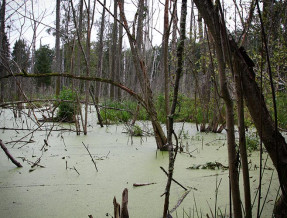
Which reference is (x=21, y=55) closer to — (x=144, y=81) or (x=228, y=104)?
(x=144, y=81)

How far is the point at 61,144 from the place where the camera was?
2836 mm

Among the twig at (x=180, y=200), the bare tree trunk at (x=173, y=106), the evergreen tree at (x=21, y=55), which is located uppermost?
the evergreen tree at (x=21, y=55)

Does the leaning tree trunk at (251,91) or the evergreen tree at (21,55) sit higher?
the evergreen tree at (21,55)

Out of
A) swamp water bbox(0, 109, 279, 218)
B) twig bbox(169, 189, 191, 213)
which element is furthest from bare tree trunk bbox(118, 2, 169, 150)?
twig bbox(169, 189, 191, 213)

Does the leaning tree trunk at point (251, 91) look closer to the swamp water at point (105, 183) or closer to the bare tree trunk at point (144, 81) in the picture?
the swamp water at point (105, 183)

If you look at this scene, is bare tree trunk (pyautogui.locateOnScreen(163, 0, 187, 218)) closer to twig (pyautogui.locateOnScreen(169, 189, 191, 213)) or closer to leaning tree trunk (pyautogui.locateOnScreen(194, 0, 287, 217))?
leaning tree trunk (pyautogui.locateOnScreen(194, 0, 287, 217))

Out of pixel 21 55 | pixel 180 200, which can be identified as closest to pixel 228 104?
pixel 180 200

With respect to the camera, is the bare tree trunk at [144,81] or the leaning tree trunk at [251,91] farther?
the bare tree trunk at [144,81]

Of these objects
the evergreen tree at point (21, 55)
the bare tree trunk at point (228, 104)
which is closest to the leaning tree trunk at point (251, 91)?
the bare tree trunk at point (228, 104)

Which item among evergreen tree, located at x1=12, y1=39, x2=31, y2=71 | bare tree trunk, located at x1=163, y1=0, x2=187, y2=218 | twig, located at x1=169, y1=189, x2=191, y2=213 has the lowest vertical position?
twig, located at x1=169, y1=189, x2=191, y2=213

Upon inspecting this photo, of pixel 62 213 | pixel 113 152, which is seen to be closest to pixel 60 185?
pixel 62 213

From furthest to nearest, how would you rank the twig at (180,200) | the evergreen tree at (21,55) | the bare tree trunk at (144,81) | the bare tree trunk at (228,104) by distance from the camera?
1. the evergreen tree at (21,55)
2. the bare tree trunk at (144,81)
3. the twig at (180,200)
4. the bare tree trunk at (228,104)

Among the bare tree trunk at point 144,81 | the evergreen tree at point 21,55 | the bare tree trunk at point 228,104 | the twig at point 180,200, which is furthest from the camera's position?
the evergreen tree at point 21,55

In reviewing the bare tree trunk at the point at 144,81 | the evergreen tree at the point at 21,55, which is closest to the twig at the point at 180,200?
the bare tree trunk at the point at 144,81
